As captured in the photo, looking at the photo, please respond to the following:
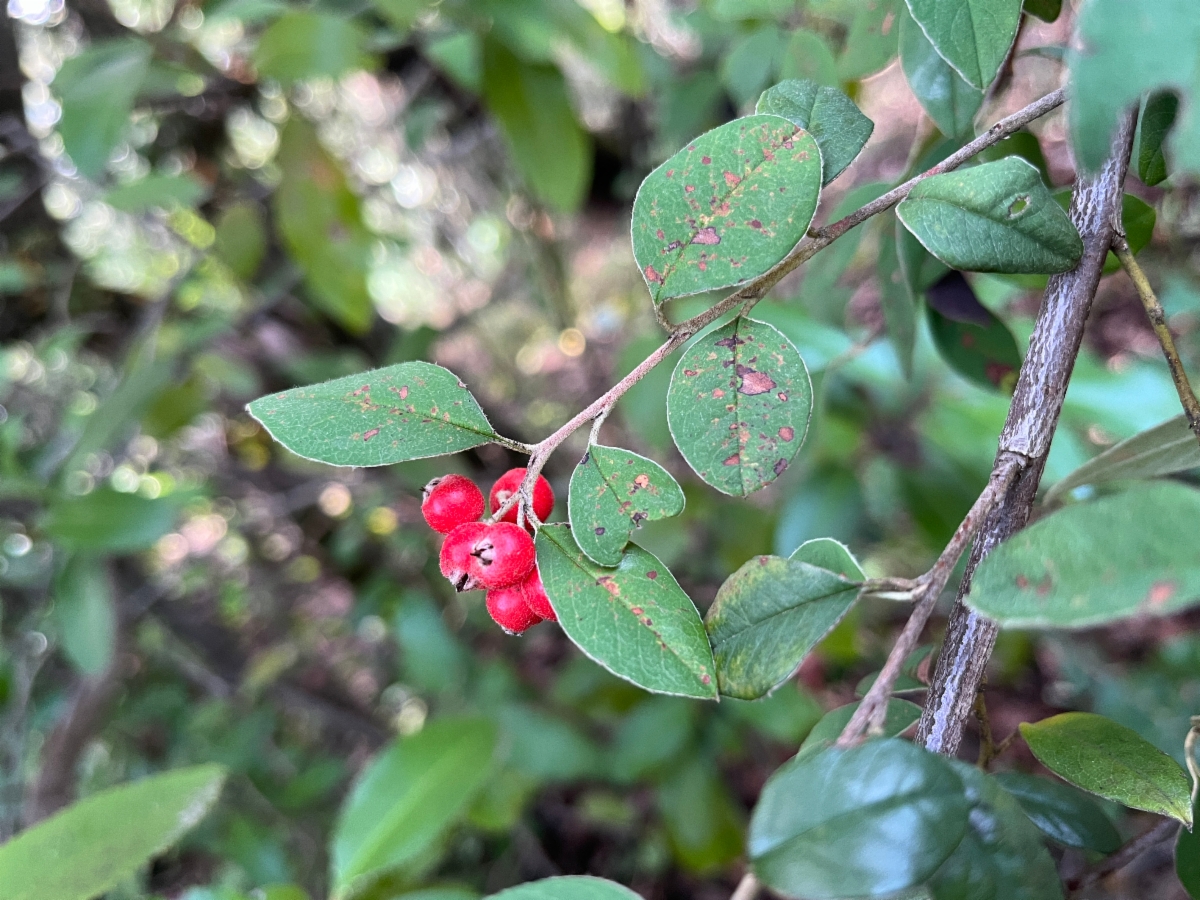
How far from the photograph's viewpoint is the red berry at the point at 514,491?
0.45m

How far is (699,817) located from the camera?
4.93 ft

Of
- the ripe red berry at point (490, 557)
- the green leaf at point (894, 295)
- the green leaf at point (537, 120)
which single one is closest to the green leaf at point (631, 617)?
the ripe red berry at point (490, 557)

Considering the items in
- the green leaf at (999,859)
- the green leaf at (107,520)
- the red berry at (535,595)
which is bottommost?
the green leaf at (107,520)

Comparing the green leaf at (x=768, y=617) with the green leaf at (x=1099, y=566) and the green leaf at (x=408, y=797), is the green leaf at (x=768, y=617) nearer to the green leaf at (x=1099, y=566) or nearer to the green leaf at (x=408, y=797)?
the green leaf at (x=1099, y=566)

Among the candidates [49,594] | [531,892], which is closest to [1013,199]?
[531,892]

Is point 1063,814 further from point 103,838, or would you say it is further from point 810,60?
point 103,838

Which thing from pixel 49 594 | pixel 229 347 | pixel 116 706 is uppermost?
pixel 229 347

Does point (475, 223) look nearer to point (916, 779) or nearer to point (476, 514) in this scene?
point (476, 514)

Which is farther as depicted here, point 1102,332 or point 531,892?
point 1102,332

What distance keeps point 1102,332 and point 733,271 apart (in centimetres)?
232

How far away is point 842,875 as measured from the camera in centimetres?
29

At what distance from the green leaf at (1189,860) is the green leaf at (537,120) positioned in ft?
4.49

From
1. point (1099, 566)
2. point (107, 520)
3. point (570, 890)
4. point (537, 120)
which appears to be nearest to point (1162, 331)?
point (1099, 566)

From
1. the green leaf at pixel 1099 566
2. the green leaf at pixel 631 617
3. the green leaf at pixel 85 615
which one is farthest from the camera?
the green leaf at pixel 85 615
